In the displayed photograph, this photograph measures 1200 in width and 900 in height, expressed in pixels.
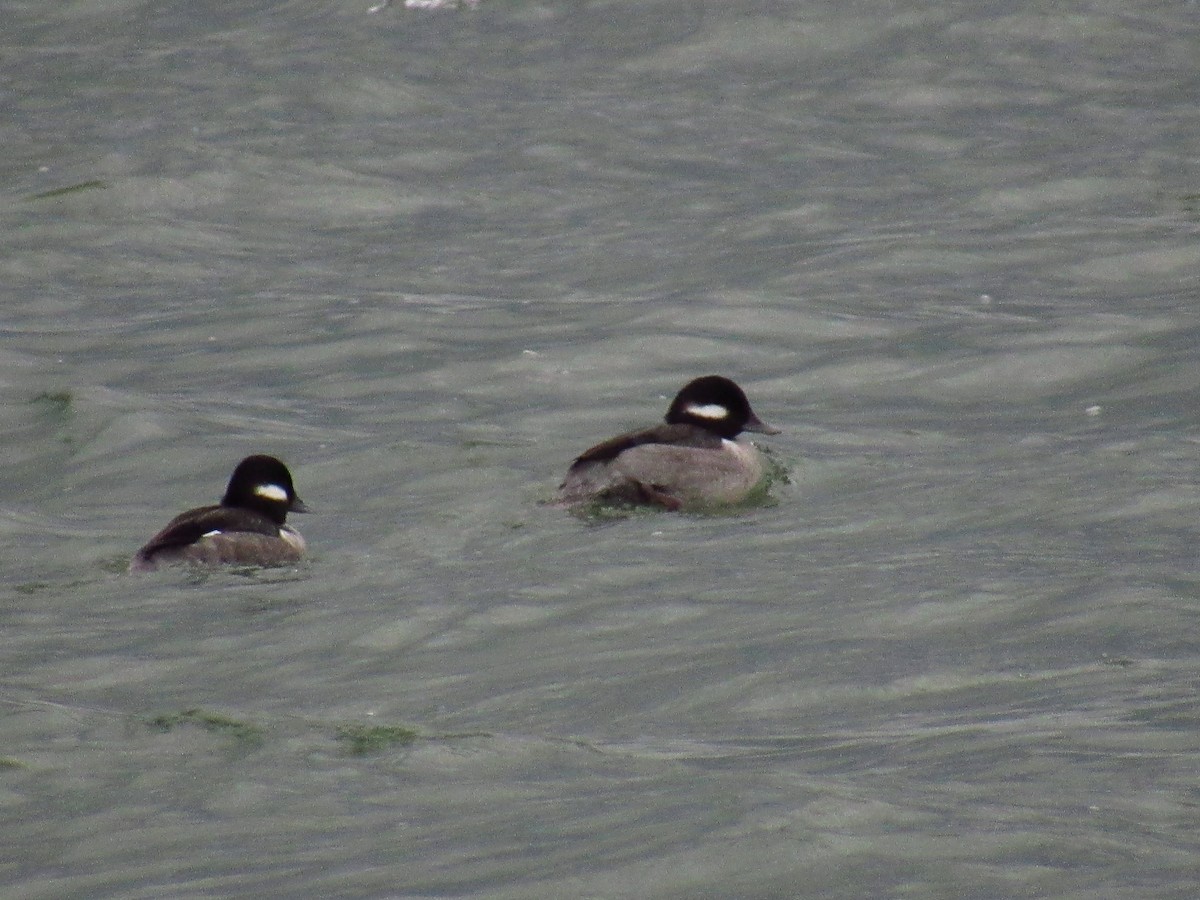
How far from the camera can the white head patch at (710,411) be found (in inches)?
476

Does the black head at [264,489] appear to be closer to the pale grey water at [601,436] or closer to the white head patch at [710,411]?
the pale grey water at [601,436]

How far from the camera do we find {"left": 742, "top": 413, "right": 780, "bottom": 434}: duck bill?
12.1 m

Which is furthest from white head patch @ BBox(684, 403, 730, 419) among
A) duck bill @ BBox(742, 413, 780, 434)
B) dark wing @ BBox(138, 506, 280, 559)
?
dark wing @ BBox(138, 506, 280, 559)

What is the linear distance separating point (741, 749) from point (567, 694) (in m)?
1.01

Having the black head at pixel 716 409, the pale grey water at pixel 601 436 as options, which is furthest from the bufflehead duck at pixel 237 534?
the black head at pixel 716 409

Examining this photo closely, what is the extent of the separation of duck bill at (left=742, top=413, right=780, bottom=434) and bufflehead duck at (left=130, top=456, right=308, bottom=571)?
2.71 meters

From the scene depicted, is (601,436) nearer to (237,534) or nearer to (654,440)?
(654,440)

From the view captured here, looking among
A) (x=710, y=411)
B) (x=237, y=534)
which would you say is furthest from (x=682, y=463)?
(x=237, y=534)

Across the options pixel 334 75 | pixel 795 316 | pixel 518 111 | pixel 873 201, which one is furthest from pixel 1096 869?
pixel 334 75

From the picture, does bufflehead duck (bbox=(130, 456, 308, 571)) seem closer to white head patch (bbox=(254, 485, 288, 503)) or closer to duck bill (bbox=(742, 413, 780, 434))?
white head patch (bbox=(254, 485, 288, 503))

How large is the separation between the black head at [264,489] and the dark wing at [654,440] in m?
1.45

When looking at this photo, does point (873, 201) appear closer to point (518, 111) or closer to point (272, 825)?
point (518, 111)

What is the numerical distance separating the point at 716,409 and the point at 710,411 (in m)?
0.04

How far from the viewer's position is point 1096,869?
5.85m
